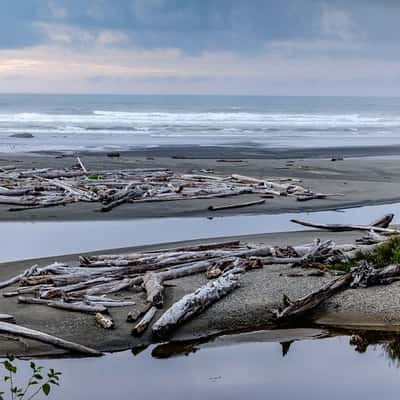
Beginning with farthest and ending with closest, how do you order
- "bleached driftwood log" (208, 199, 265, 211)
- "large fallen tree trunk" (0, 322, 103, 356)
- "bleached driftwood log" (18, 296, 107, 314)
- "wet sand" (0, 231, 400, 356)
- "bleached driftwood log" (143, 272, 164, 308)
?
1. "bleached driftwood log" (208, 199, 265, 211)
2. "bleached driftwood log" (143, 272, 164, 308)
3. "bleached driftwood log" (18, 296, 107, 314)
4. "wet sand" (0, 231, 400, 356)
5. "large fallen tree trunk" (0, 322, 103, 356)

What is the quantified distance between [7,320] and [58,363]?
1387mm

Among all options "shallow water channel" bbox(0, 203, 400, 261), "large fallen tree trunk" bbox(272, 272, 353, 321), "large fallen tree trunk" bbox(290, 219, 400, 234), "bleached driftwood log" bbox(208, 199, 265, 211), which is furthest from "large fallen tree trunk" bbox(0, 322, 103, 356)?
"bleached driftwood log" bbox(208, 199, 265, 211)

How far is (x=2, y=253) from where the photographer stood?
16141mm

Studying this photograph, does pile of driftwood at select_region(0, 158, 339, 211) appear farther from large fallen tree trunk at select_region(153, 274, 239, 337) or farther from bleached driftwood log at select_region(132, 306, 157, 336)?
bleached driftwood log at select_region(132, 306, 157, 336)

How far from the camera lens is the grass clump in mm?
12500

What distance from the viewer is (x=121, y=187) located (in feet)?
79.8

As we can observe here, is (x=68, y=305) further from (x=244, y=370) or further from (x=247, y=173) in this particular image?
(x=247, y=173)

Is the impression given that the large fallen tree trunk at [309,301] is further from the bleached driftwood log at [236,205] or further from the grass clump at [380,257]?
the bleached driftwood log at [236,205]

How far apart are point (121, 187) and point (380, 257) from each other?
42.2 ft

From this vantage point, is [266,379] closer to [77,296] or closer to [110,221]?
[77,296]

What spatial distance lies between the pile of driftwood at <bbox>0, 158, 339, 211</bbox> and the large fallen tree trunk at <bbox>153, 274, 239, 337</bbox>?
10114 millimetres

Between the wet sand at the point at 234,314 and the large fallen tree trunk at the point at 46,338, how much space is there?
9cm

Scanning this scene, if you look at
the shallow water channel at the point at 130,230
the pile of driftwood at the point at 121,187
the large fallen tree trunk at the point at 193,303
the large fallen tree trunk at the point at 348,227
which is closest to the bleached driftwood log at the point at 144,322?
the large fallen tree trunk at the point at 193,303

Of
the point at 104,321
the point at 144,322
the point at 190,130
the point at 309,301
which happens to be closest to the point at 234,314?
the point at 309,301
